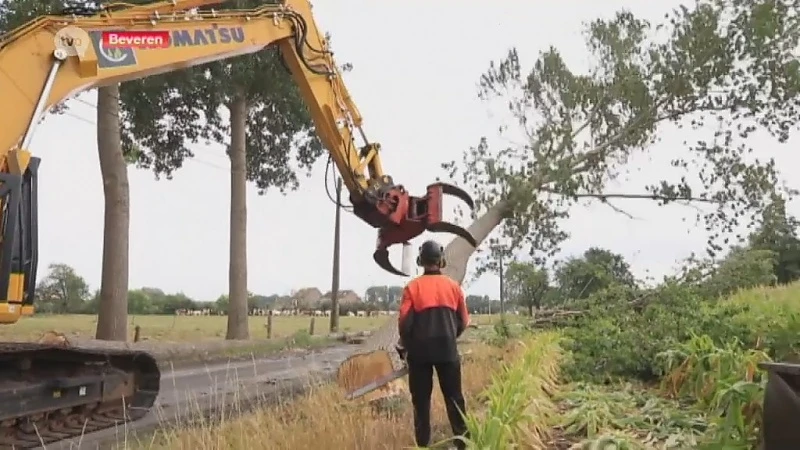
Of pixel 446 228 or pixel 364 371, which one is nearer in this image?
pixel 446 228

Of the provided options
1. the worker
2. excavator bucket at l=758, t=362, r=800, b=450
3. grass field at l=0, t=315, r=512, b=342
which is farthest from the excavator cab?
excavator bucket at l=758, t=362, r=800, b=450

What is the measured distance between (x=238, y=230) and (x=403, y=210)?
13.0 meters

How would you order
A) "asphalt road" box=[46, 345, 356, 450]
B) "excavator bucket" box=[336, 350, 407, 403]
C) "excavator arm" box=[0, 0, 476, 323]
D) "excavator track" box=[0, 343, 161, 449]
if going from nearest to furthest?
"excavator arm" box=[0, 0, 476, 323], "excavator track" box=[0, 343, 161, 449], "asphalt road" box=[46, 345, 356, 450], "excavator bucket" box=[336, 350, 407, 403]

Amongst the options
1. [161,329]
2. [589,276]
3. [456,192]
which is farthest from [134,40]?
[161,329]

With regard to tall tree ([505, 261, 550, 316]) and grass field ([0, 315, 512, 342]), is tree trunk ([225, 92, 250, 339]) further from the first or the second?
tall tree ([505, 261, 550, 316])

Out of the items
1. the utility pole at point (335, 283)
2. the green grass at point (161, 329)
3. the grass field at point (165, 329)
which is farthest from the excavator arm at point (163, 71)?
the utility pole at point (335, 283)

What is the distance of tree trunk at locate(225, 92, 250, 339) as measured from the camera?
21.5 metres

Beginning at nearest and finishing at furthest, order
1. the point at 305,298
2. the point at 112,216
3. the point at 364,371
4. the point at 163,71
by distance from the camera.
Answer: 1. the point at 163,71
2. the point at 364,371
3. the point at 112,216
4. the point at 305,298

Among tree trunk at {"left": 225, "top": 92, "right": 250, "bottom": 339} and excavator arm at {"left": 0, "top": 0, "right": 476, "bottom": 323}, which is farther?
tree trunk at {"left": 225, "top": 92, "right": 250, "bottom": 339}

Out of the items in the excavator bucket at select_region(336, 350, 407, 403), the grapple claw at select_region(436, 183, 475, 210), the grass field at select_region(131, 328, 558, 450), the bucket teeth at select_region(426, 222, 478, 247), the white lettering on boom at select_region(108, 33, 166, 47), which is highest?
the white lettering on boom at select_region(108, 33, 166, 47)

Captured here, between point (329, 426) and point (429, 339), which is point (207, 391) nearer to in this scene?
point (329, 426)

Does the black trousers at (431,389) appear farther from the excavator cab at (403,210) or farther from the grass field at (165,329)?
the grass field at (165,329)

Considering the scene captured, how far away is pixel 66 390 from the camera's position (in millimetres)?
7004

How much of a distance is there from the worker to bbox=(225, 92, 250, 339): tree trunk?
16.0 metres
